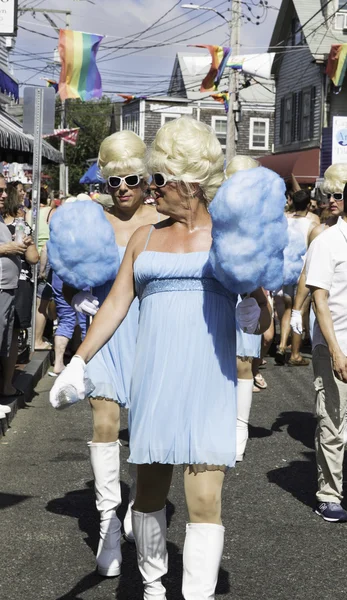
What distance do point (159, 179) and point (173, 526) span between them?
2469 mm

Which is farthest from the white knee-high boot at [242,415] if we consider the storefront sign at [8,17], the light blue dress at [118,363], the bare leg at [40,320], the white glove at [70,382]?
the storefront sign at [8,17]

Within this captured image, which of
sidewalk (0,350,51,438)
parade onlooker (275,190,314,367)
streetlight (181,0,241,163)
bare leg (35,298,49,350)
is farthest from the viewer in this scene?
streetlight (181,0,241,163)

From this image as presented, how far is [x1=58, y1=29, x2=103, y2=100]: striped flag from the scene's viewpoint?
21094mm

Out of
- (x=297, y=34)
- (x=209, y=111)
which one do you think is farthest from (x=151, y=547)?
(x=209, y=111)

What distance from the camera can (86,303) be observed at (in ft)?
15.4

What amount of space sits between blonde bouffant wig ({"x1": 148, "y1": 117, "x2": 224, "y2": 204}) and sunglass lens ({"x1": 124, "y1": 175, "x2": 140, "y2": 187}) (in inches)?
48.9

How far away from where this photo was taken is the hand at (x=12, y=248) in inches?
315

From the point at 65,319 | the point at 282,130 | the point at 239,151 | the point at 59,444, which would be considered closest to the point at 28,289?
the point at 65,319

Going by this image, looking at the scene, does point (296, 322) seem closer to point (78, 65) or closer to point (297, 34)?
point (78, 65)

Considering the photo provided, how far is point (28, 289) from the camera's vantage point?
377 inches

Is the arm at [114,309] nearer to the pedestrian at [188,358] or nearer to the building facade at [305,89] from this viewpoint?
the pedestrian at [188,358]

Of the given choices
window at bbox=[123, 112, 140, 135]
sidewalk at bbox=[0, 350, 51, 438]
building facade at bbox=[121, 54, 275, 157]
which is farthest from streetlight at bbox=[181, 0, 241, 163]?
window at bbox=[123, 112, 140, 135]

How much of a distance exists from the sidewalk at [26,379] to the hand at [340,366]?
3.41m

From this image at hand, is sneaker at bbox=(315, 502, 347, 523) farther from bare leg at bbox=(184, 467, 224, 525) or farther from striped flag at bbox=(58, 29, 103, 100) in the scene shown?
striped flag at bbox=(58, 29, 103, 100)
